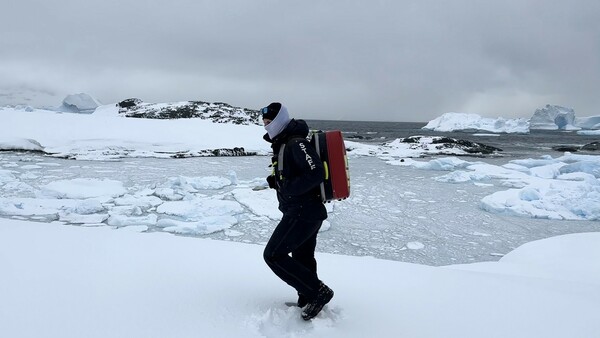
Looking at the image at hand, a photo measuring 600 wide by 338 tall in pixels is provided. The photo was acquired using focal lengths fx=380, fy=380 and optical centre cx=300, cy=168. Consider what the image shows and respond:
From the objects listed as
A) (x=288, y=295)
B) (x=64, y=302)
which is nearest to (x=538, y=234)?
(x=288, y=295)

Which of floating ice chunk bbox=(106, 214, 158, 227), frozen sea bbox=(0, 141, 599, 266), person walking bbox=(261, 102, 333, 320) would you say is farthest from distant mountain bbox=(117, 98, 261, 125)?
person walking bbox=(261, 102, 333, 320)

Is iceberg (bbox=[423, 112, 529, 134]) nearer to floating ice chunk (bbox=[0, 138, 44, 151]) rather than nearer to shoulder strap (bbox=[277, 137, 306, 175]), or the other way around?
floating ice chunk (bbox=[0, 138, 44, 151])

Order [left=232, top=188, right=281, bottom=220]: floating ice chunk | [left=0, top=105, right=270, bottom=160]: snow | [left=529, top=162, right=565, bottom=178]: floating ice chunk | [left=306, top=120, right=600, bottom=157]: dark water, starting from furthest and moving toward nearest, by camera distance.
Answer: [left=306, top=120, right=600, bottom=157]: dark water
[left=0, top=105, right=270, bottom=160]: snow
[left=529, top=162, right=565, bottom=178]: floating ice chunk
[left=232, top=188, right=281, bottom=220]: floating ice chunk

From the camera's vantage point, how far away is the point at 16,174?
13523 millimetres

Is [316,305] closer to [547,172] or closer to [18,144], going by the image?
[547,172]

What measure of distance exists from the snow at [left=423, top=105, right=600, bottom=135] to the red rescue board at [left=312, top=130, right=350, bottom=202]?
93.9 m

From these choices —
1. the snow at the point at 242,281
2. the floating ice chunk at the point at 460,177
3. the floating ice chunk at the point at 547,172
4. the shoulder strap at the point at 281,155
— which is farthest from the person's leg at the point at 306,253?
the floating ice chunk at the point at 547,172

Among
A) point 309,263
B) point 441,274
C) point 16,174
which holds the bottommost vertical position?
point 16,174

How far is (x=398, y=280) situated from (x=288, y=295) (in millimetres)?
1026

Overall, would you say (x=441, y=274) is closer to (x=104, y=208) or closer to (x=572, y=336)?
(x=572, y=336)

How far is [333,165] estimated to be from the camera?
7.58 feet

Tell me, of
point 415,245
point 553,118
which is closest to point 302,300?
point 415,245

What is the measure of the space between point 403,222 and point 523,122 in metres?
88.2

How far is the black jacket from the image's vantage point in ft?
7.12
